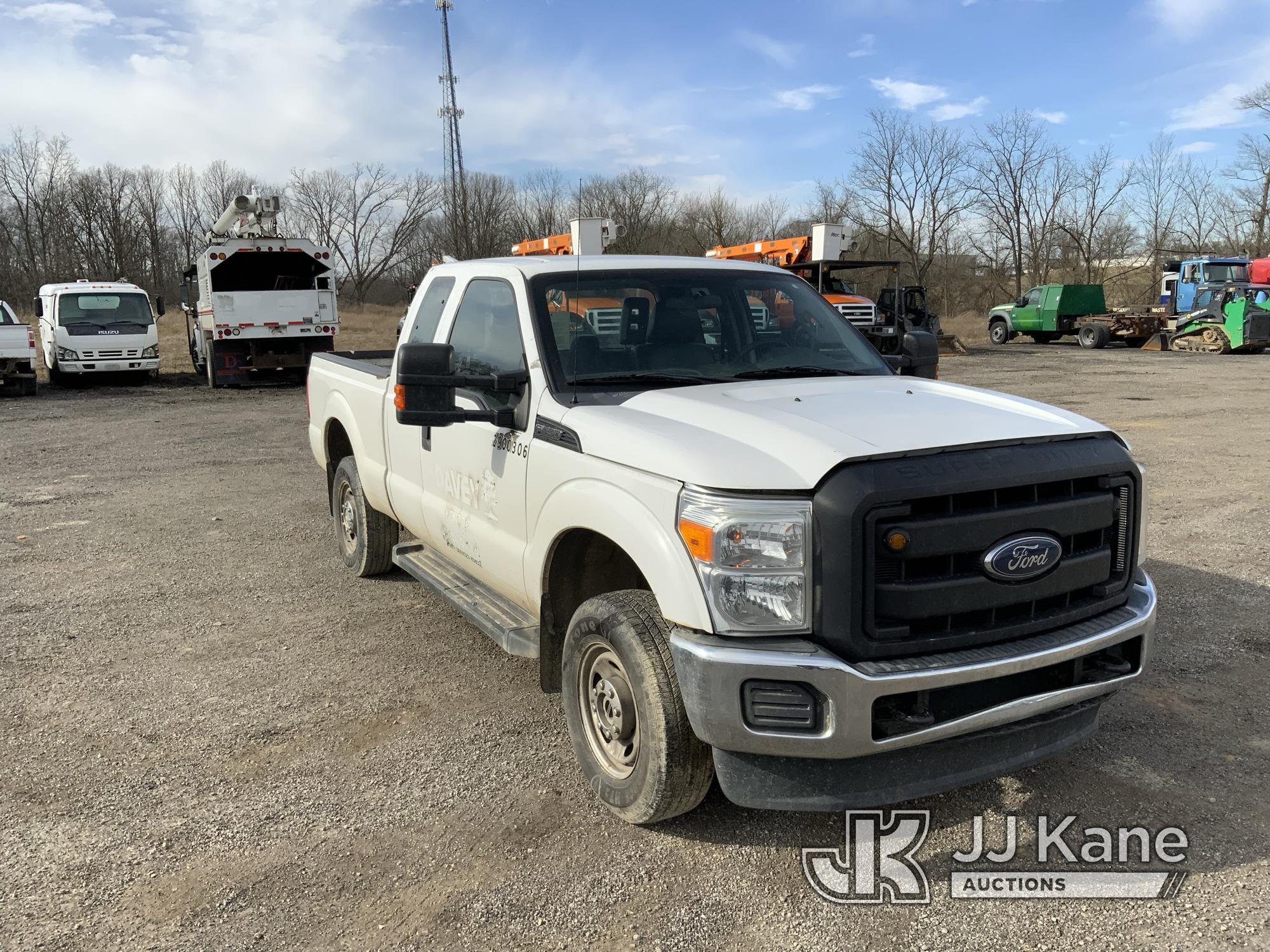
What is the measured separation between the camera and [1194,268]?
32406mm

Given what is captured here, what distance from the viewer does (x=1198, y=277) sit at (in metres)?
32.2

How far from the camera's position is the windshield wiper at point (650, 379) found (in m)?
3.96

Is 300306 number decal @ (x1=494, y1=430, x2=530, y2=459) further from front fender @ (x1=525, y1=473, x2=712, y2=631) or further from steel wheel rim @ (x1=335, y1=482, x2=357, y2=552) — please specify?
steel wheel rim @ (x1=335, y1=482, x2=357, y2=552)

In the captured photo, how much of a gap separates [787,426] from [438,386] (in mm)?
1371

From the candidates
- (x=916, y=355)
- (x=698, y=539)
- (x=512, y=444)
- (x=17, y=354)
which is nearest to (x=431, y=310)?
(x=512, y=444)

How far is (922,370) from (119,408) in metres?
15.8

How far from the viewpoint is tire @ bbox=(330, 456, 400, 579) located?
241 inches

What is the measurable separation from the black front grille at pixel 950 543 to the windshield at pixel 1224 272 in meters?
34.1

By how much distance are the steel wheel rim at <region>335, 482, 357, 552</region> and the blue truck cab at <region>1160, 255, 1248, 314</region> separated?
3260cm

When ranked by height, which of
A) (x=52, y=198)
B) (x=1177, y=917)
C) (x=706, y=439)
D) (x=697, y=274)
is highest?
(x=52, y=198)

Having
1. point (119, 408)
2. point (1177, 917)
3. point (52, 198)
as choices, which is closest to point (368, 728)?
point (1177, 917)

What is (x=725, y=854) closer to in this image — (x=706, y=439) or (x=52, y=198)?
(x=706, y=439)

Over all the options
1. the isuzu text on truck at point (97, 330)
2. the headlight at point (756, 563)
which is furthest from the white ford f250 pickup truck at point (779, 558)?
the isuzu text on truck at point (97, 330)

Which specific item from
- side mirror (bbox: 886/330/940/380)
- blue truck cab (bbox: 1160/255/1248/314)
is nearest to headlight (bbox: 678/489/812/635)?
side mirror (bbox: 886/330/940/380)
